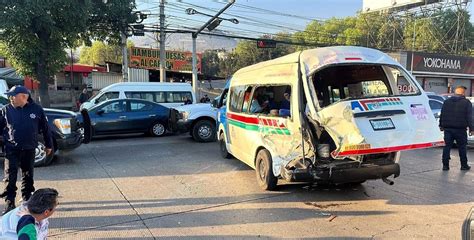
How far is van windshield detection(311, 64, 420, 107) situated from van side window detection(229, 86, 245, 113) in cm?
146

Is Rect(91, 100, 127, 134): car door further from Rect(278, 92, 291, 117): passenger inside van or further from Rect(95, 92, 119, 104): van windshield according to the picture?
Rect(278, 92, 291, 117): passenger inside van

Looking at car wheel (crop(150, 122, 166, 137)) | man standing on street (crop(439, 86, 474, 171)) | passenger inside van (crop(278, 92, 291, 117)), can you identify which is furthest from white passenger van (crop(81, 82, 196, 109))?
man standing on street (crop(439, 86, 474, 171))

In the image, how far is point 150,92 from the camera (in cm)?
1733

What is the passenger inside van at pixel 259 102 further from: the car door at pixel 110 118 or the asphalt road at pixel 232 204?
the car door at pixel 110 118

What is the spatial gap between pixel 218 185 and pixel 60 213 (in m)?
2.60

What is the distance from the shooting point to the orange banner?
3716cm

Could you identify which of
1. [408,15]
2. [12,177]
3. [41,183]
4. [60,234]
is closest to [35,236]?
[60,234]

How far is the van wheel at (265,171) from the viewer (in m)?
6.44

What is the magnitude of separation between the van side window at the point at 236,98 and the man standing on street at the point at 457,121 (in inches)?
164

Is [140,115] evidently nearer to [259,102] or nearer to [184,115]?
[184,115]

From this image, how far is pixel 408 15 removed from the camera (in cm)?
5616

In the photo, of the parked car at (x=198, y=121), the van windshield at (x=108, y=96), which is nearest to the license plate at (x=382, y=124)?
the parked car at (x=198, y=121)

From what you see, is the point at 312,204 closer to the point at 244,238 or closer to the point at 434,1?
the point at 244,238

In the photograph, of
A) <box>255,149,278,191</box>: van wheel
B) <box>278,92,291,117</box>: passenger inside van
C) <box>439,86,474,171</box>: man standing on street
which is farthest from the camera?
<box>439,86,474,171</box>: man standing on street
